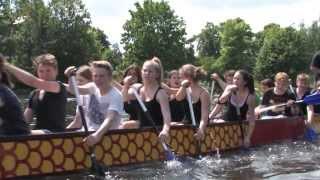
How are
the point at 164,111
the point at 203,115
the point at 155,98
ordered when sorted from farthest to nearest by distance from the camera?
the point at 203,115 → the point at 155,98 → the point at 164,111

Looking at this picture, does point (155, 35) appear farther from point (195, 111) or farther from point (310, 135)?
point (195, 111)

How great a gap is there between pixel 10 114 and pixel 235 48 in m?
71.9

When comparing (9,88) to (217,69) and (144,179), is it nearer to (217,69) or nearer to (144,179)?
(144,179)

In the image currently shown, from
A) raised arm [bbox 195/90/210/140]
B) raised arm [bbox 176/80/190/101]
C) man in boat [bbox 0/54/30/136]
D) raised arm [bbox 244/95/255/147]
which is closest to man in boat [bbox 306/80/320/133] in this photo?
raised arm [bbox 244/95/255/147]

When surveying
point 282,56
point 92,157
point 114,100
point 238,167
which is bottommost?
point 238,167

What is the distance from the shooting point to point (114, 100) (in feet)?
26.5

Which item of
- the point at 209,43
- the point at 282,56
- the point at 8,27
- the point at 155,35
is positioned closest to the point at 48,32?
the point at 8,27

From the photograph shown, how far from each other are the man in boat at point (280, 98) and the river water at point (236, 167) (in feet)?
5.43

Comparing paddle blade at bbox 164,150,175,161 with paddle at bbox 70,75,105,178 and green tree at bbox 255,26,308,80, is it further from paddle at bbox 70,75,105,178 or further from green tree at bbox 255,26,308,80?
green tree at bbox 255,26,308,80

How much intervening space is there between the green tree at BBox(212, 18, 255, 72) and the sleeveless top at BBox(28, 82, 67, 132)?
6988 centimetres

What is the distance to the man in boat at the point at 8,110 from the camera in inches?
276

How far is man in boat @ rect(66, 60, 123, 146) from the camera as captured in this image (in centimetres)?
784

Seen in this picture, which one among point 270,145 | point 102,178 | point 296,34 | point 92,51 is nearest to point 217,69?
point 296,34

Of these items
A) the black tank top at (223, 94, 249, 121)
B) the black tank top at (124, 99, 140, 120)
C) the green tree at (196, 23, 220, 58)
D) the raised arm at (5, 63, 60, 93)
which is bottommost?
the black tank top at (223, 94, 249, 121)
